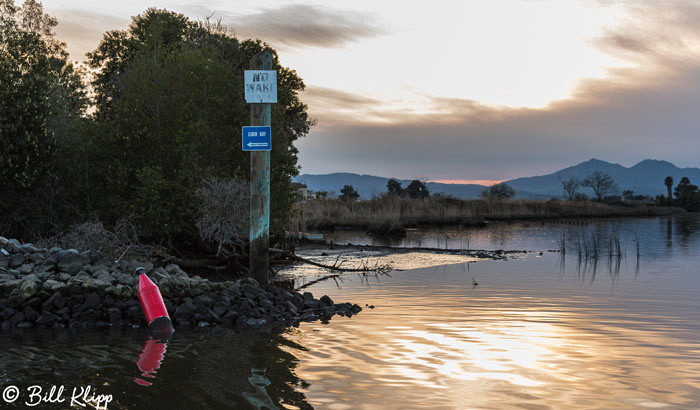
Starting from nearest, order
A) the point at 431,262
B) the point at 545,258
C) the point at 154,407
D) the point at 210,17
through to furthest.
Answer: the point at 154,407 < the point at 431,262 < the point at 545,258 < the point at 210,17

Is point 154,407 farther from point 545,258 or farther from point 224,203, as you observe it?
point 545,258

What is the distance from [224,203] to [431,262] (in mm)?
8731

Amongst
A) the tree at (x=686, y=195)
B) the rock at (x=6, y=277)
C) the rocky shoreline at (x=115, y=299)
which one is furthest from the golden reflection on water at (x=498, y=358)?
the tree at (x=686, y=195)

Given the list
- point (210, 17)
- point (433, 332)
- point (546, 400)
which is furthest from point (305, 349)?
point (210, 17)

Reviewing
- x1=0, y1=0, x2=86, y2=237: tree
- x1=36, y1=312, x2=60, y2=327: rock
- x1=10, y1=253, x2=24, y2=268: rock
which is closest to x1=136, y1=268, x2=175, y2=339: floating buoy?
x1=36, y1=312, x2=60, y2=327: rock

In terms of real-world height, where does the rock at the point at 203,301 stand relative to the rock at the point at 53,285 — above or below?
below

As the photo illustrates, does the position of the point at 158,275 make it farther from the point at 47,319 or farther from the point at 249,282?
the point at 47,319

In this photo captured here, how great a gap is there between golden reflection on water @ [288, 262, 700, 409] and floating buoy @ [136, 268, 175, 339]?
6.64 ft

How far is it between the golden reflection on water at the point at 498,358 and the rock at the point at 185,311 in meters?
1.97

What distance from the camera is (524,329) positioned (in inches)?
388

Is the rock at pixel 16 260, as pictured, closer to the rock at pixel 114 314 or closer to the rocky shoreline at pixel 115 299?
the rocky shoreline at pixel 115 299

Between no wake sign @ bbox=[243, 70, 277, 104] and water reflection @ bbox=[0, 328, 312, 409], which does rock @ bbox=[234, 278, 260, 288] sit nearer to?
water reflection @ bbox=[0, 328, 312, 409]

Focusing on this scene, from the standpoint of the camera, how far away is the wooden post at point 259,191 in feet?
39.4

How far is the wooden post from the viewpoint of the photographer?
1201 cm
